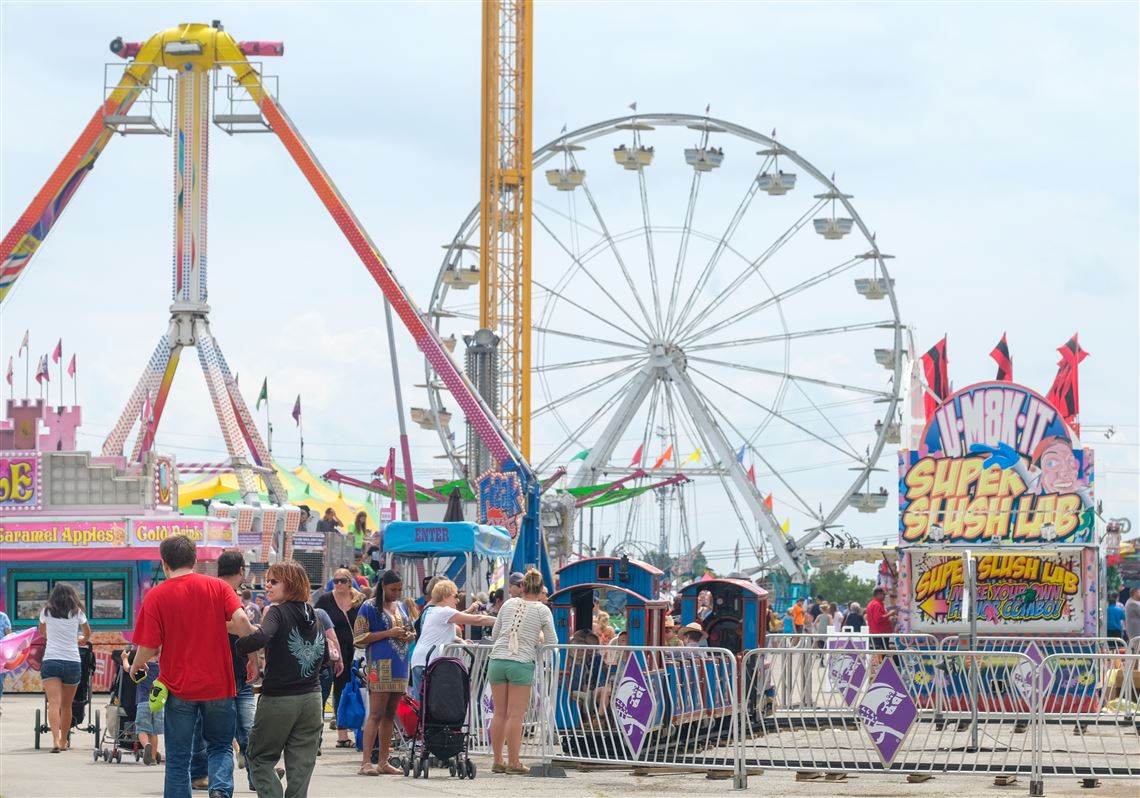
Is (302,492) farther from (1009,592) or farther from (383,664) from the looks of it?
(383,664)

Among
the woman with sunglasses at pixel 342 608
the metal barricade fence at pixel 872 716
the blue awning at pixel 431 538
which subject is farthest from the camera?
the blue awning at pixel 431 538

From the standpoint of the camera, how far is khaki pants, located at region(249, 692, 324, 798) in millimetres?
9891

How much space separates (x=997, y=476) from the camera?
2188 centimetres

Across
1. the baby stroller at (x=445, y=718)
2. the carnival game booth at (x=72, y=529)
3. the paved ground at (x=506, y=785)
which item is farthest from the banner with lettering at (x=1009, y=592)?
the carnival game booth at (x=72, y=529)

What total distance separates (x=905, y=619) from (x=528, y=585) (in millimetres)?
8491

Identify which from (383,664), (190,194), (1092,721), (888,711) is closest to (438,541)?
(383,664)

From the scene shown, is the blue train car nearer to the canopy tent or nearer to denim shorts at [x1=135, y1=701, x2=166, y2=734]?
denim shorts at [x1=135, y1=701, x2=166, y2=734]

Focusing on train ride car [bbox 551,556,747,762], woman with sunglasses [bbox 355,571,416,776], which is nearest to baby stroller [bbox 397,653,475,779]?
woman with sunglasses [bbox 355,571,416,776]

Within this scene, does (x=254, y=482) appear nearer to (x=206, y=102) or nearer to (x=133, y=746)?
(x=206, y=102)

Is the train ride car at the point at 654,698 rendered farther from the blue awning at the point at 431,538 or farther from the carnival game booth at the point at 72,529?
the carnival game booth at the point at 72,529

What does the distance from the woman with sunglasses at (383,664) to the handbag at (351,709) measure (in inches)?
59.0

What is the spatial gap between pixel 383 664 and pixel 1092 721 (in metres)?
6.85

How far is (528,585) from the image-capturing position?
13.9 m

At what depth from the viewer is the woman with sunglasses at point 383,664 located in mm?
13836
